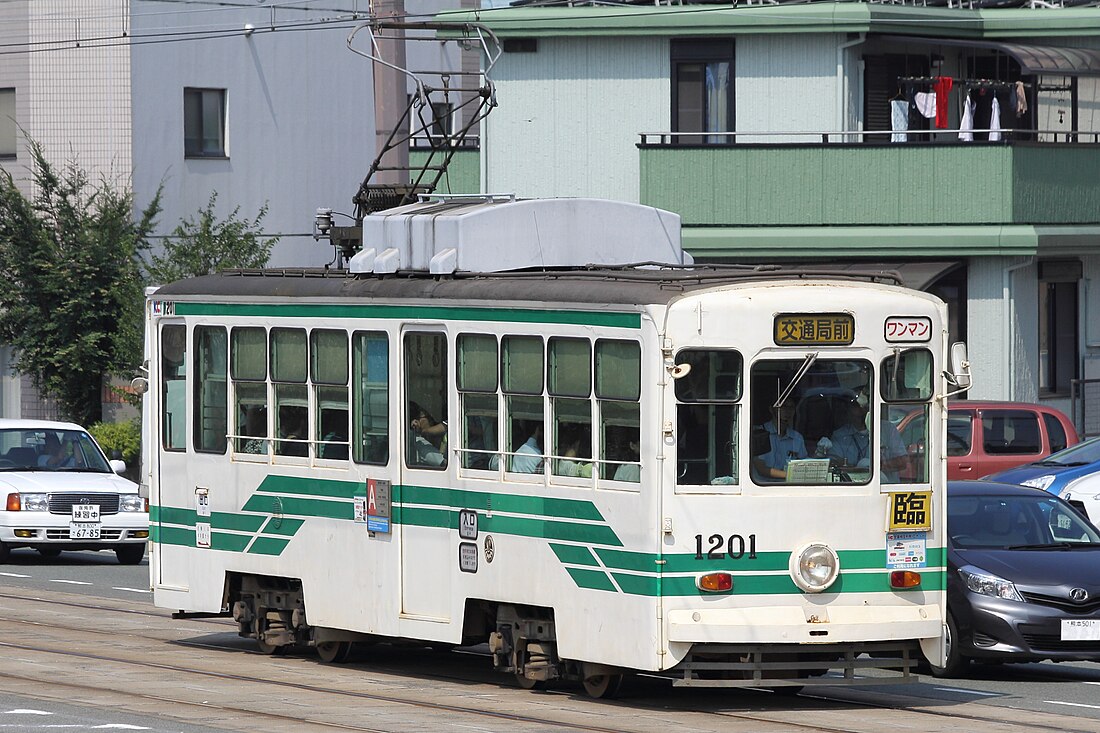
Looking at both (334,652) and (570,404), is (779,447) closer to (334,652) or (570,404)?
(570,404)

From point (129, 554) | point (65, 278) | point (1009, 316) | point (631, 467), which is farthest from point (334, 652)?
point (65, 278)

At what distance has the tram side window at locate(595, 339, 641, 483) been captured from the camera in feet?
39.9

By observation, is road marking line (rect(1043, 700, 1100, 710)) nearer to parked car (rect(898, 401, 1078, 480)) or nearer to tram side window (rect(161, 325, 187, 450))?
tram side window (rect(161, 325, 187, 450))

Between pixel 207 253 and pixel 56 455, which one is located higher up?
pixel 207 253

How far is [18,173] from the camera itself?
122 ft

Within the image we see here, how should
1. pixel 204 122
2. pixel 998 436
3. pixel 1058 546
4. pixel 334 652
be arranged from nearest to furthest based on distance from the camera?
pixel 334 652
pixel 1058 546
pixel 998 436
pixel 204 122

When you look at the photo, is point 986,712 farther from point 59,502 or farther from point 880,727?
point 59,502

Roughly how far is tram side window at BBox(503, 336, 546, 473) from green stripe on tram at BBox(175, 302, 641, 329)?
16 cm

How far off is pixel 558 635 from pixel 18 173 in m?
26.7

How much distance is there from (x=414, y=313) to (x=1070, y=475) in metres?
9.99

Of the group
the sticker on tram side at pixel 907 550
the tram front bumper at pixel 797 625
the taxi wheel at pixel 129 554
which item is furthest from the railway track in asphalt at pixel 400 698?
the taxi wheel at pixel 129 554

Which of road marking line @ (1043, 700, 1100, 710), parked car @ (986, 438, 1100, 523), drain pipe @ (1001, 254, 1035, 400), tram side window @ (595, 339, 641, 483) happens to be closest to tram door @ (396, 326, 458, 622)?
tram side window @ (595, 339, 641, 483)

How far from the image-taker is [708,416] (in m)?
12.2

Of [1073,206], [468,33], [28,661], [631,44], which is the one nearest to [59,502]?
[28,661]
